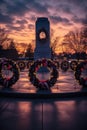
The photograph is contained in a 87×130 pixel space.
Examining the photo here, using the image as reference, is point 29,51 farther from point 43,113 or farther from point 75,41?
point 43,113

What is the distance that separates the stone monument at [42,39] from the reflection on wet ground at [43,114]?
59.8 feet

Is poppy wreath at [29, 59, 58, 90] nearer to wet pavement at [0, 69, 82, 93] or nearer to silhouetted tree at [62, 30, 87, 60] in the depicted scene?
wet pavement at [0, 69, 82, 93]

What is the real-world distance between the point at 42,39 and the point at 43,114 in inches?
866

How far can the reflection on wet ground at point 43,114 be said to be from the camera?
350 inches

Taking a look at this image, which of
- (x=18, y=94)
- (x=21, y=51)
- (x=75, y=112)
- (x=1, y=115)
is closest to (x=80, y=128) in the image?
(x=75, y=112)

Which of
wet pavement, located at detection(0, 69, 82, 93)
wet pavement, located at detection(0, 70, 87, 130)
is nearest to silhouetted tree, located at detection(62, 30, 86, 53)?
wet pavement, located at detection(0, 69, 82, 93)

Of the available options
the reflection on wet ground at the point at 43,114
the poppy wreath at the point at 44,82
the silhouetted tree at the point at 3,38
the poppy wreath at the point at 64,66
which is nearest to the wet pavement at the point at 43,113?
the reflection on wet ground at the point at 43,114

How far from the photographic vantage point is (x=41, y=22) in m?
31.9

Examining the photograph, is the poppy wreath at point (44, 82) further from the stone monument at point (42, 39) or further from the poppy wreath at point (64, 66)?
the poppy wreath at point (64, 66)

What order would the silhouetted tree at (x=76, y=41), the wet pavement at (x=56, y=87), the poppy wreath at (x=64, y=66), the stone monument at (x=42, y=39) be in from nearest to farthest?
the wet pavement at (x=56, y=87)
the stone monument at (x=42, y=39)
the poppy wreath at (x=64, y=66)
the silhouetted tree at (x=76, y=41)

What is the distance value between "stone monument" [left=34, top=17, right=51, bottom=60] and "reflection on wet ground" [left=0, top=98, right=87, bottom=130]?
1822 centimetres

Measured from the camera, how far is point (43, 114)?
34.2 feet

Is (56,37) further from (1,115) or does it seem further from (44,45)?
(1,115)

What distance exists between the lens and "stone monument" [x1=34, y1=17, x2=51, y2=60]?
31266 mm
